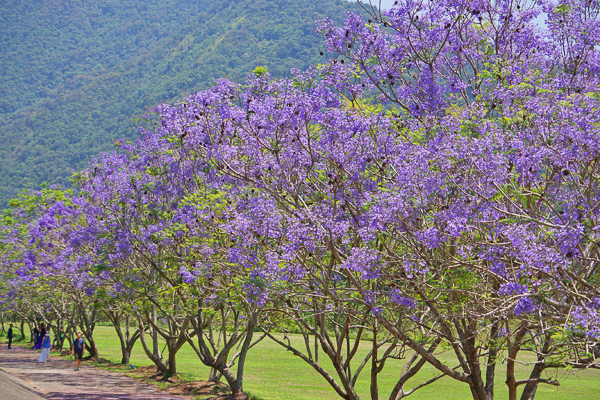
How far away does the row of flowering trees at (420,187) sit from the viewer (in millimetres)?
7406

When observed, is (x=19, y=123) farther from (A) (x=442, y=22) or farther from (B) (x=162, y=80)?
(A) (x=442, y=22)

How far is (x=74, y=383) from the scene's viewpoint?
19.0 m

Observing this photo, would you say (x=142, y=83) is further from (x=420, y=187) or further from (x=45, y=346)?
(x=420, y=187)

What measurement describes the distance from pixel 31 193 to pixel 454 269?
66.8 feet

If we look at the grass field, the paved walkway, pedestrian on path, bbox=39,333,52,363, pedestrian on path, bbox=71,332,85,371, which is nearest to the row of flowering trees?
the paved walkway

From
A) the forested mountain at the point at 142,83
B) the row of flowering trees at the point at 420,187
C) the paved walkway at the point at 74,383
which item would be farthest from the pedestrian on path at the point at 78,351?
the forested mountain at the point at 142,83

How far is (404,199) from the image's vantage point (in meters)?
8.03

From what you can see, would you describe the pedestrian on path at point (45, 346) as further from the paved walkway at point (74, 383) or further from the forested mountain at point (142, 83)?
the forested mountain at point (142, 83)

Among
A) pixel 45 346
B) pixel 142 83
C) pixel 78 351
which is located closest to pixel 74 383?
pixel 78 351

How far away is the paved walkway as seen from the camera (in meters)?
16.4

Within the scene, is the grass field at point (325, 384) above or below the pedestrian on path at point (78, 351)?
below

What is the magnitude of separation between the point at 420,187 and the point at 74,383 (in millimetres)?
15551

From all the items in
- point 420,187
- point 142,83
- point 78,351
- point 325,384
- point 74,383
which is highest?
point 142,83

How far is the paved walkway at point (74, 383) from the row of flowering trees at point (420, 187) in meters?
4.34
